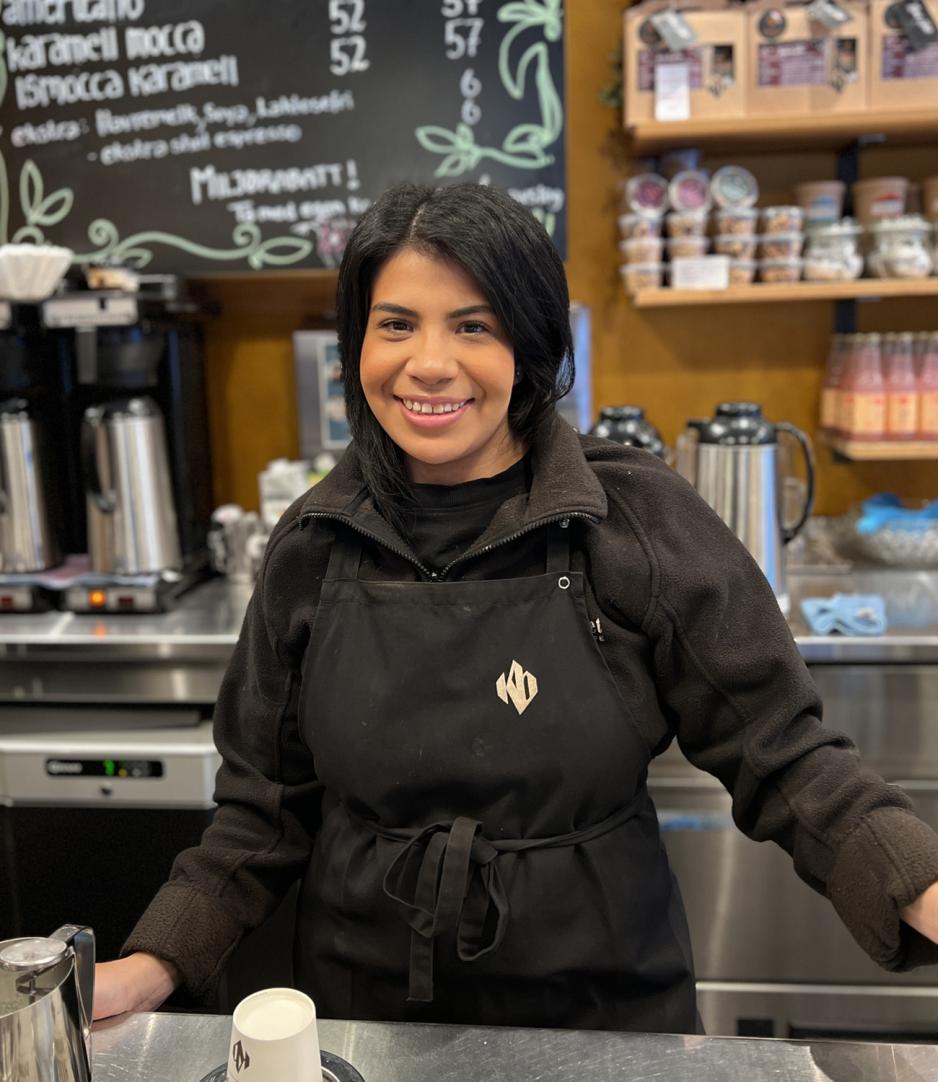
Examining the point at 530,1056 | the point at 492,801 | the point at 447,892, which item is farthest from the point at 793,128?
the point at 530,1056

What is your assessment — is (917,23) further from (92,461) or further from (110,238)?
(92,461)

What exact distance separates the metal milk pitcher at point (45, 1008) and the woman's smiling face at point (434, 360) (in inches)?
21.8

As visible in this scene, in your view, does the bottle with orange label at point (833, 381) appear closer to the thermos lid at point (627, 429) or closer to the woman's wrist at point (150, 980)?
the thermos lid at point (627, 429)

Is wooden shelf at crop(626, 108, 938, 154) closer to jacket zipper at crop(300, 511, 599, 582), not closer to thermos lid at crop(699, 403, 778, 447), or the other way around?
thermos lid at crop(699, 403, 778, 447)

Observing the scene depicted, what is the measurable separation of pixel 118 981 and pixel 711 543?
0.71m

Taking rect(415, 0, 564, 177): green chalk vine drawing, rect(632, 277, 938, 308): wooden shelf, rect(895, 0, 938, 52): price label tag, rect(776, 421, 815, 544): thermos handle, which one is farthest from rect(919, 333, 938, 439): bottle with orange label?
rect(415, 0, 564, 177): green chalk vine drawing

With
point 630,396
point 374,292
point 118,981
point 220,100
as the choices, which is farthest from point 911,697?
point 220,100

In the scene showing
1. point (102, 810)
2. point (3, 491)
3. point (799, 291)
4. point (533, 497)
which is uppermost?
point (799, 291)

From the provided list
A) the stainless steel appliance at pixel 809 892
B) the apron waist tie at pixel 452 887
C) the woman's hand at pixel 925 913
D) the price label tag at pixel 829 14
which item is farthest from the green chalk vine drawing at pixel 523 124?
the woman's hand at pixel 925 913

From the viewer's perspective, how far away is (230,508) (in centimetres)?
231

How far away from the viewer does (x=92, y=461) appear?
2037 millimetres

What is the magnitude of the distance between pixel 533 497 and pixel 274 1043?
1.85 feet

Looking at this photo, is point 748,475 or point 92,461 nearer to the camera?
point 748,475

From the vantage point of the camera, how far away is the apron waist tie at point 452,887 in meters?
0.97
